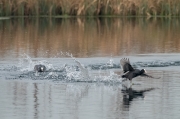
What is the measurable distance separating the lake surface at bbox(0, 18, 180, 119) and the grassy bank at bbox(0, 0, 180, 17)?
6188mm

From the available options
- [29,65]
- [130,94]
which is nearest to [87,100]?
[130,94]

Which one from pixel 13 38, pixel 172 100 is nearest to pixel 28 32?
pixel 13 38

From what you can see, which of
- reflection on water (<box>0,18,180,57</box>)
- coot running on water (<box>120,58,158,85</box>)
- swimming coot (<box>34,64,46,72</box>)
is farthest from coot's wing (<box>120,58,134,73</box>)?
reflection on water (<box>0,18,180,57</box>)

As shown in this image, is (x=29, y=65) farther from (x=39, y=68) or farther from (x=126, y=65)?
(x=126, y=65)

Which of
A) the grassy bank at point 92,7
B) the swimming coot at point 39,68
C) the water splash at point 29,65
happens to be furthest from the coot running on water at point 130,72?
the grassy bank at point 92,7

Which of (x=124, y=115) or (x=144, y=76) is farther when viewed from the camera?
(x=144, y=76)

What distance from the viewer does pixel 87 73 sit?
1752cm

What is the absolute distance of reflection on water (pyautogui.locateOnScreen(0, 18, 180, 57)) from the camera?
82.3 ft

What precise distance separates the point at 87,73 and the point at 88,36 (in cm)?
1381

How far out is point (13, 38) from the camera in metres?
30.0

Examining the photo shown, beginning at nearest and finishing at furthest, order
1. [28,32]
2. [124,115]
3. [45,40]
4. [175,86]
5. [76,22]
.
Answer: [124,115] → [175,86] → [45,40] → [28,32] → [76,22]

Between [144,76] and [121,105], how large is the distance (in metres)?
3.51

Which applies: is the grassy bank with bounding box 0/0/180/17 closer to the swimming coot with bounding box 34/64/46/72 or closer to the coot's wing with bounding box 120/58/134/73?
the swimming coot with bounding box 34/64/46/72

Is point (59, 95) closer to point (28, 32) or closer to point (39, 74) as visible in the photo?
point (39, 74)
